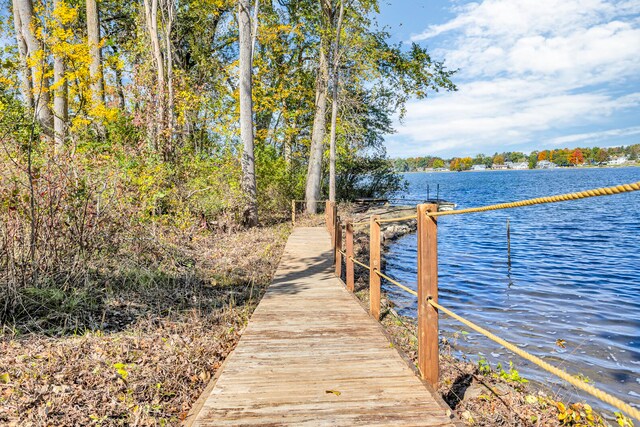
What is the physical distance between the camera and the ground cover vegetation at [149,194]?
3627mm

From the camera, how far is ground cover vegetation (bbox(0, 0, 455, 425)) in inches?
143

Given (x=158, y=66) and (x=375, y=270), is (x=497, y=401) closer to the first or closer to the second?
(x=375, y=270)

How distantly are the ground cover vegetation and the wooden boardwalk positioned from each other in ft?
1.15

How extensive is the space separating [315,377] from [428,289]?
1.24 meters

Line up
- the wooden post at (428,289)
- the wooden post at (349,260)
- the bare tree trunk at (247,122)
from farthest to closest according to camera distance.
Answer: the bare tree trunk at (247,122) → the wooden post at (349,260) → the wooden post at (428,289)

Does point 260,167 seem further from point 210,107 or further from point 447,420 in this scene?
point 447,420

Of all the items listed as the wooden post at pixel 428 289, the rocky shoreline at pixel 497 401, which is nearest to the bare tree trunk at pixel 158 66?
the rocky shoreline at pixel 497 401

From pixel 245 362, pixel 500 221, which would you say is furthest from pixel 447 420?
pixel 500 221

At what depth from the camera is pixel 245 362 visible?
374 centimetres

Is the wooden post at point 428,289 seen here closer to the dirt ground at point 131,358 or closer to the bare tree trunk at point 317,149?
the dirt ground at point 131,358

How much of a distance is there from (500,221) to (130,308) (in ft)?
95.0

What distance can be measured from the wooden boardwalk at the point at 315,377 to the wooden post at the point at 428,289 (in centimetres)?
21

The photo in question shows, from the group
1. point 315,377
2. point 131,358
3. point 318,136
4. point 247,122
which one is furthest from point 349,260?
point 318,136

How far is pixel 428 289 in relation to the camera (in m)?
3.17
